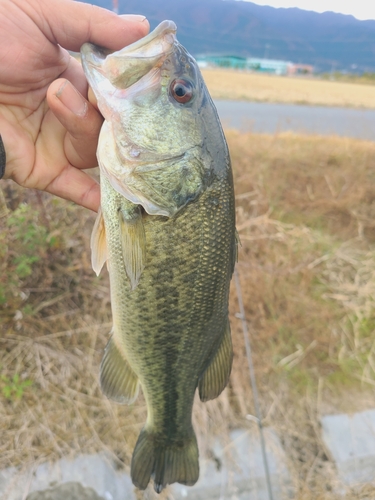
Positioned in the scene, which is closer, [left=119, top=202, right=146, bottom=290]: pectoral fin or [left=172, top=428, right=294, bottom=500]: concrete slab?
[left=119, top=202, right=146, bottom=290]: pectoral fin

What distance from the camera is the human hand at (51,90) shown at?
1352 mm

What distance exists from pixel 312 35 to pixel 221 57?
89.6 meters

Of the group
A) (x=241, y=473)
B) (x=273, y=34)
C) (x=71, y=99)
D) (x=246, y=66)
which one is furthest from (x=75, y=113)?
(x=273, y=34)

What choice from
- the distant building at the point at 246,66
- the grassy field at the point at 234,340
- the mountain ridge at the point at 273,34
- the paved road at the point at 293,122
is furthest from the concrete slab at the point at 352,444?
the mountain ridge at the point at 273,34

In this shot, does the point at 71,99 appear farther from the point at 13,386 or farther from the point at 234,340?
the point at 234,340

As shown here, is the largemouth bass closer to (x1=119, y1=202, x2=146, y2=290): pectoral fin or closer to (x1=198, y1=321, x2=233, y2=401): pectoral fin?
(x1=119, y1=202, x2=146, y2=290): pectoral fin

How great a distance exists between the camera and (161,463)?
1.70 metres

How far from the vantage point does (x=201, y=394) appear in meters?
1.63

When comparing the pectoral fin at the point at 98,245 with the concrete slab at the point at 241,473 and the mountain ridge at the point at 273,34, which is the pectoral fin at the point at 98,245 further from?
the mountain ridge at the point at 273,34

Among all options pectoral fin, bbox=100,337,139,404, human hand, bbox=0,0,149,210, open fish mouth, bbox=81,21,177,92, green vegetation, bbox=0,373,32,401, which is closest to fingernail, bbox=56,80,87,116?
human hand, bbox=0,0,149,210

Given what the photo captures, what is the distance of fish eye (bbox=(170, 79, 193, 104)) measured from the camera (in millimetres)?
1263

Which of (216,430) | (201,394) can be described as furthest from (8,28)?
(216,430)

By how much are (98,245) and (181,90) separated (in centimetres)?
64

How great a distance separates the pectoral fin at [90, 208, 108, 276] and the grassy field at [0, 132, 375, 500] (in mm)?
1559
